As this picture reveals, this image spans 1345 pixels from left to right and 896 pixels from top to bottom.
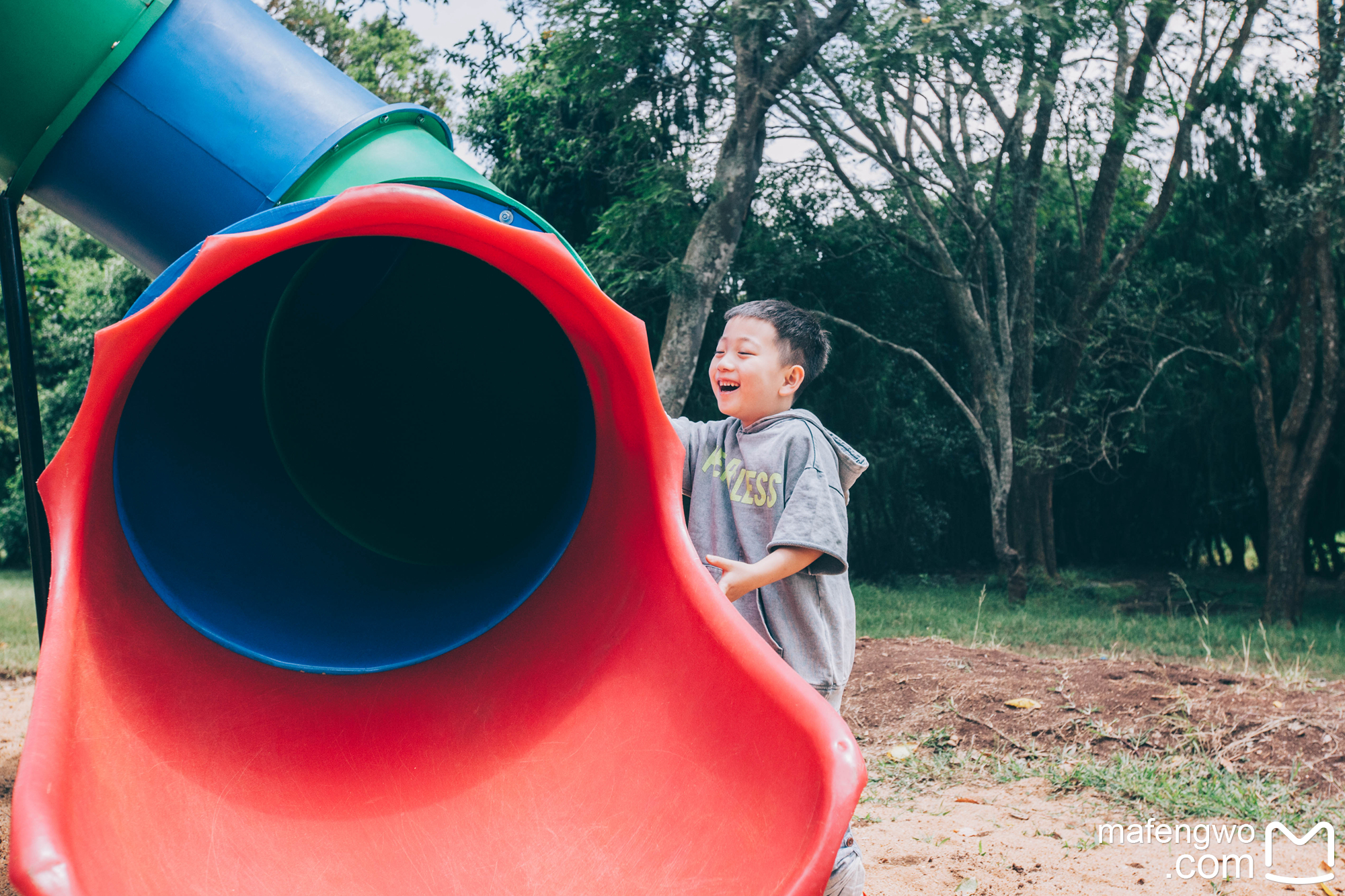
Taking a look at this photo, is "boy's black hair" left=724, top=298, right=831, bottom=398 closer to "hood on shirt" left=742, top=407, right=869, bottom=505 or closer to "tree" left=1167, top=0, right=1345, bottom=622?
"hood on shirt" left=742, top=407, right=869, bottom=505

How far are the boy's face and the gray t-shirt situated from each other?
0.04m

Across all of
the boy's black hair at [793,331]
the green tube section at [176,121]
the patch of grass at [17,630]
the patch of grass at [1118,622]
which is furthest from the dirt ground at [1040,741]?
the green tube section at [176,121]

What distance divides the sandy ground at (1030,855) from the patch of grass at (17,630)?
188 inches

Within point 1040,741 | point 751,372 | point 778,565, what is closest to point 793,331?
point 751,372

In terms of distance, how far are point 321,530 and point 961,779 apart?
260 cm

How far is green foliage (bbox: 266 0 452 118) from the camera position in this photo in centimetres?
1366

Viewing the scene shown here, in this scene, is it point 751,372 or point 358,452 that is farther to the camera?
point 358,452

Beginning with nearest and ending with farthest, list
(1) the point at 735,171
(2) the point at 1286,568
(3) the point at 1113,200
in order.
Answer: (1) the point at 735,171 → (2) the point at 1286,568 → (3) the point at 1113,200

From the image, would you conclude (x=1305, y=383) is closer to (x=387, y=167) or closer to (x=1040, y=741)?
(x=1040, y=741)

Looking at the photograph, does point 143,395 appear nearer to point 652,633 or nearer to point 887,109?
point 652,633

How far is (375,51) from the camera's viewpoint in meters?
16.1

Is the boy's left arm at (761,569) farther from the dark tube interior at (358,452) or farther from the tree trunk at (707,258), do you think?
the tree trunk at (707,258)

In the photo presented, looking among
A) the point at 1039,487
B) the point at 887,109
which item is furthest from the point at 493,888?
the point at 1039,487

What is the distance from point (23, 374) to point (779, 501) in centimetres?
203
